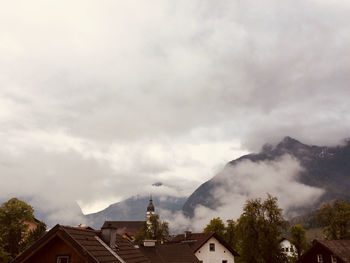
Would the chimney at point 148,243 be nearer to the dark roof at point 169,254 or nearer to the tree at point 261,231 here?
the dark roof at point 169,254

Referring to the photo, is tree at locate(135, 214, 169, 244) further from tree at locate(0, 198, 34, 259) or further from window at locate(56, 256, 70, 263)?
window at locate(56, 256, 70, 263)

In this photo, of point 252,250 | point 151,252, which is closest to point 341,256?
point 252,250

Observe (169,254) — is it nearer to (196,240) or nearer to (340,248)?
(196,240)

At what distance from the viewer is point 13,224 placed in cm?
4553

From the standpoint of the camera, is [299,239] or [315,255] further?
[299,239]

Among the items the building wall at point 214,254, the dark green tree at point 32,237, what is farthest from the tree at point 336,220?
the dark green tree at point 32,237

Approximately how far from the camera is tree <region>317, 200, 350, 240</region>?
64.8m

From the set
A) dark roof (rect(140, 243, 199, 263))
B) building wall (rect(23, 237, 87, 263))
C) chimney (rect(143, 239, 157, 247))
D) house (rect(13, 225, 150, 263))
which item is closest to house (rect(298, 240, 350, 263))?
dark roof (rect(140, 243, 199, 263))

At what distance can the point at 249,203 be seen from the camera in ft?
154

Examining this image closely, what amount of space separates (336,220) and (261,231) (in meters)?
30.4

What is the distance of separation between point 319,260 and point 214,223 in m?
35.7

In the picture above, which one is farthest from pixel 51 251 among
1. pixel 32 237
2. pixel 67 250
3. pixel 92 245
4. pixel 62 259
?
pixel 32 237

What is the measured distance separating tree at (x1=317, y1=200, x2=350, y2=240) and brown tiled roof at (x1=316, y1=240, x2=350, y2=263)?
17.6 meters

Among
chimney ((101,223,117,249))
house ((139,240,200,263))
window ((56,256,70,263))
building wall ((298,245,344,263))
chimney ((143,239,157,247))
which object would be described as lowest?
building wall ((298,245,344,263))
